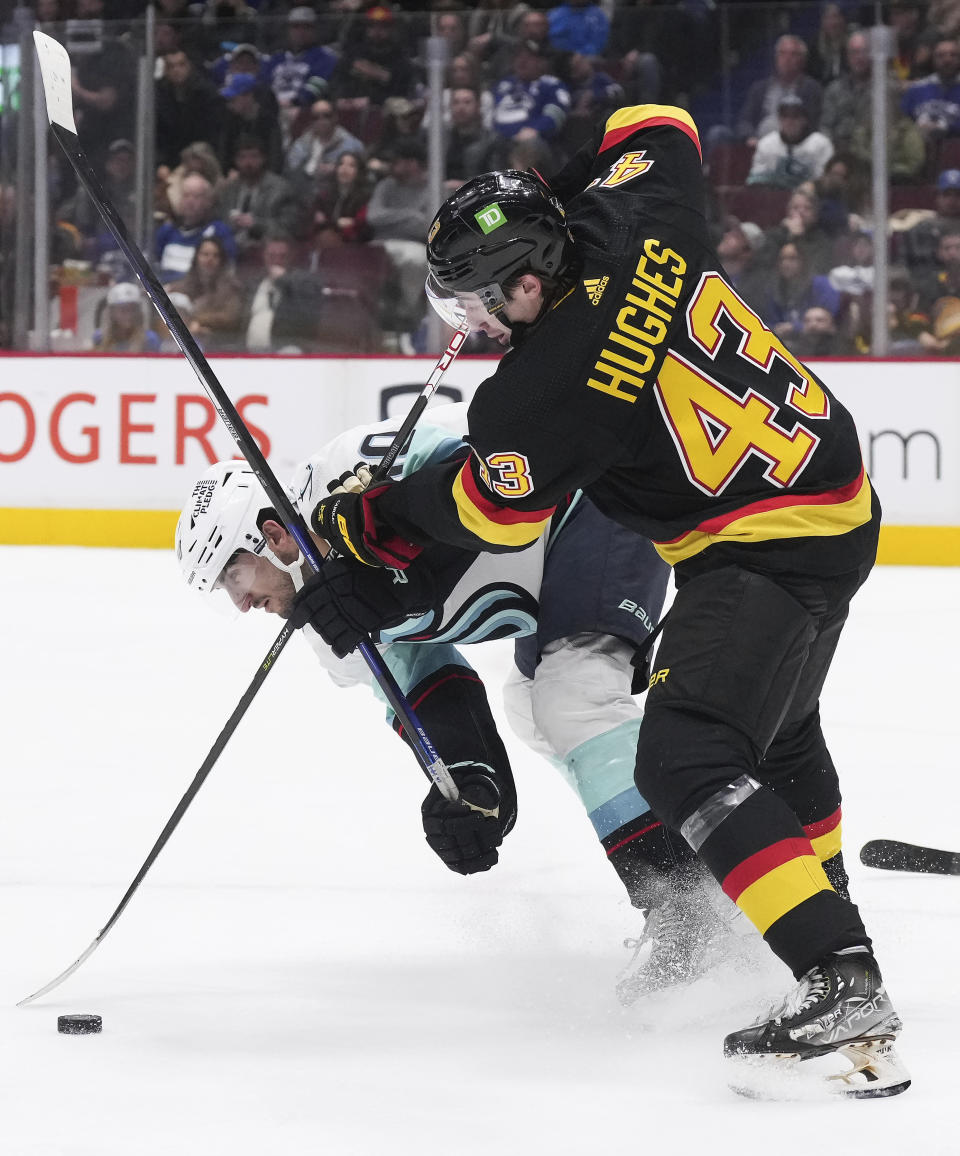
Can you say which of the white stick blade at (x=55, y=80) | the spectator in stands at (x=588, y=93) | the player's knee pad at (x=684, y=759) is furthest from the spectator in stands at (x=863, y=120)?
the player's knee pad at (x=684, y=759)

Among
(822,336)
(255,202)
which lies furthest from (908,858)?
(255,202)

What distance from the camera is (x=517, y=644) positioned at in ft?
9.16

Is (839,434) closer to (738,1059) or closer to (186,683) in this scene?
(738,1059)

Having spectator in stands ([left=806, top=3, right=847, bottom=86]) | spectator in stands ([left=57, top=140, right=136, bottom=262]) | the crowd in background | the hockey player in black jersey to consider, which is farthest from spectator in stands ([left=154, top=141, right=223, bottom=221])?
the hockey player in black jersey

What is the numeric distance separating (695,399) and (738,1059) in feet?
2.44

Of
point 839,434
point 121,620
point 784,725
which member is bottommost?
point 121,620

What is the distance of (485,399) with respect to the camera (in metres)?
2.04

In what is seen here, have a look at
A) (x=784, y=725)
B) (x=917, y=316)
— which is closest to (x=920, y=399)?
(x=917, y=316)

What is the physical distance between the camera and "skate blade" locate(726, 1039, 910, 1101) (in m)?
1.91

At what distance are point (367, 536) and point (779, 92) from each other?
5194 millimetres

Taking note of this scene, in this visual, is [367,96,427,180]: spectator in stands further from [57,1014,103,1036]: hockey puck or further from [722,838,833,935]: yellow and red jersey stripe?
[722,838,833,935]: yellow and red jersey stripe

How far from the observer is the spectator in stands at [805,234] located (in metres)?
6.71

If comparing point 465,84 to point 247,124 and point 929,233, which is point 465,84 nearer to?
point 247,124

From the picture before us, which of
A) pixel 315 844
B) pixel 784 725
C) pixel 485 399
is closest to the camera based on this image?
pixel 485 399
